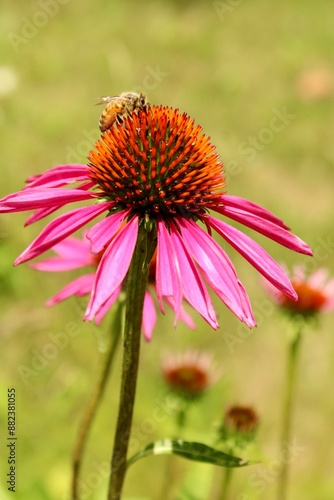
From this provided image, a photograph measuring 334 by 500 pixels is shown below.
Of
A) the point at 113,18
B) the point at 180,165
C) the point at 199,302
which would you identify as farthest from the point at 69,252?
the point at 113,18

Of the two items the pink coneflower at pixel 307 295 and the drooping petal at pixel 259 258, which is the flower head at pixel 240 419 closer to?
the pink coneflower at pixel 307 295

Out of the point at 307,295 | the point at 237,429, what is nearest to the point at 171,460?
the point at 237,429

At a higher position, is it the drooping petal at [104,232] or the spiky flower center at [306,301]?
the spiky flower center at [306,301]

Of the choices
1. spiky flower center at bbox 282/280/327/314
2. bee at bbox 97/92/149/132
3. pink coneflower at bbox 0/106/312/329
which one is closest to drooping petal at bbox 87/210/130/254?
pink coneflower at bbox 0/106/312/329

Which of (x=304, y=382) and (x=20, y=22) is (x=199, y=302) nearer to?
(x=304, y=382)

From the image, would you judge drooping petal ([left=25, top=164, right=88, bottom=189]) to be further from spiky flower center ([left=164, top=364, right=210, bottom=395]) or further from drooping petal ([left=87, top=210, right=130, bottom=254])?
spiky flower center ([left=164, top=364, right=210, bottom=395])

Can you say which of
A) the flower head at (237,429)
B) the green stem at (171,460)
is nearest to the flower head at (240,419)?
the flower head at (237,429)

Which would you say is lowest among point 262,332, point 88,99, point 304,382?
point 304,382
